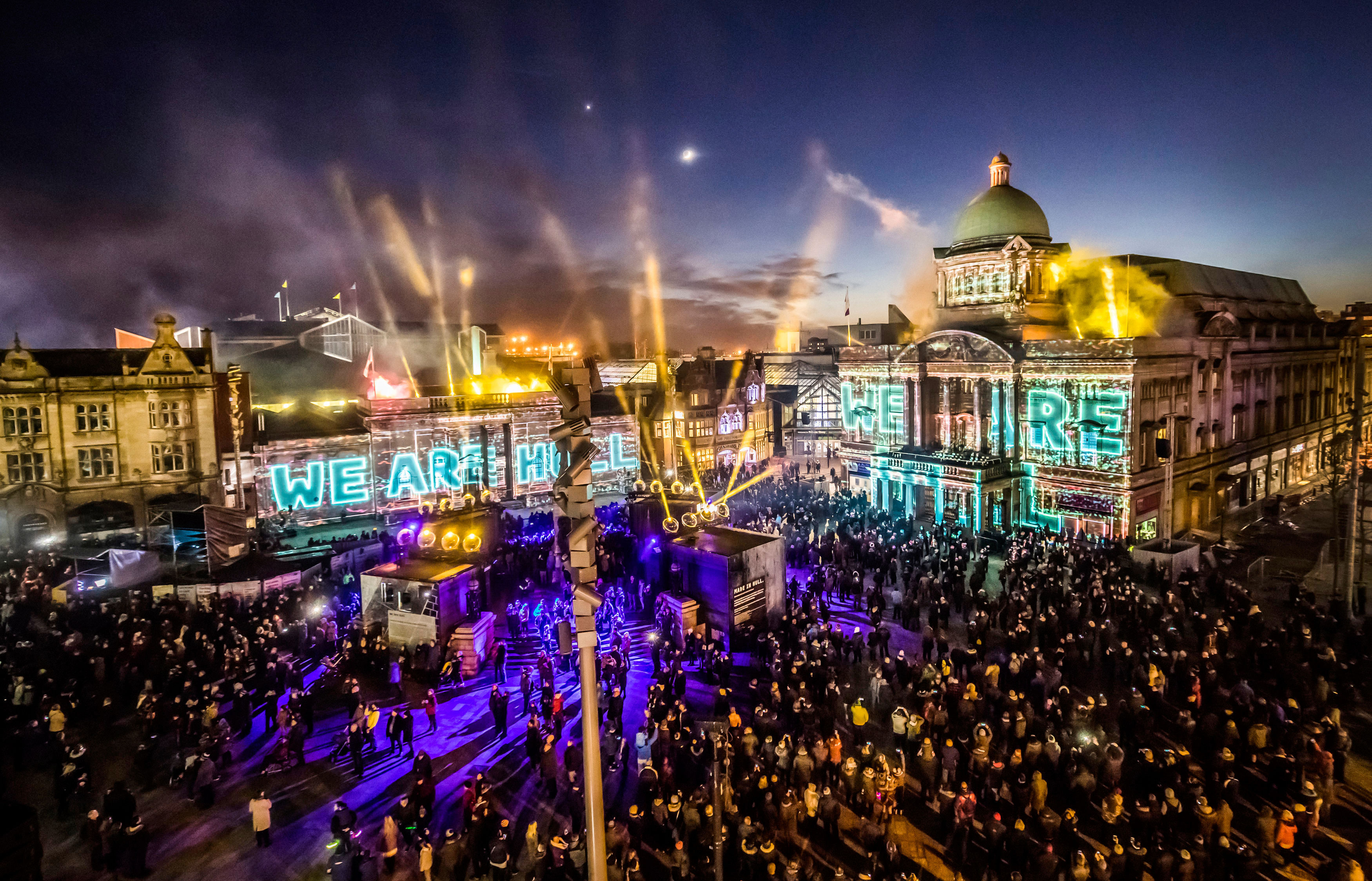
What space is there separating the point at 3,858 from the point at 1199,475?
5002cm

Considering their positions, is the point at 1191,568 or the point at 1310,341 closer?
the point at 1191,568

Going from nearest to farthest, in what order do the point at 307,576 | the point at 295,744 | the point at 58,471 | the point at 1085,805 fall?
the point at 1085,805, the point at 295,744, the point at 307,576, the point at 58,471

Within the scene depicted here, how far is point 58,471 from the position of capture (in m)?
35.7

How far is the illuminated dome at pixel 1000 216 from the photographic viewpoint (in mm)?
47188

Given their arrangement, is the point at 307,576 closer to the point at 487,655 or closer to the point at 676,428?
the point at 487,655

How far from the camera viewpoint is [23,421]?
3512 centimetres

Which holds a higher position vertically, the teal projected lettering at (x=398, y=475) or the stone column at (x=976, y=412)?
the stone column at (x=976, y=412)

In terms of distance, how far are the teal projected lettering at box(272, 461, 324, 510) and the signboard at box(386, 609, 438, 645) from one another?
912 inches

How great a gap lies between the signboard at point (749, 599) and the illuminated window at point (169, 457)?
32.8 meters

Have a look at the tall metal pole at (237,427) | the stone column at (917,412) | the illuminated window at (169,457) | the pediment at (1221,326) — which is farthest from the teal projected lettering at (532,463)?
the pediment at (1221,326)

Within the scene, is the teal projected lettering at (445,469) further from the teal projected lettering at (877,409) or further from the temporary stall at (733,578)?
the teal projected lettering at (877,409)

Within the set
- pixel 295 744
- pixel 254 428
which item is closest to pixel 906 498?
pixel 295 744

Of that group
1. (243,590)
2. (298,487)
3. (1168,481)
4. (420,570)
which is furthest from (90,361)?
(1168,481)

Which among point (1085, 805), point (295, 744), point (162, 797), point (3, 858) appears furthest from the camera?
point (295, 744)
